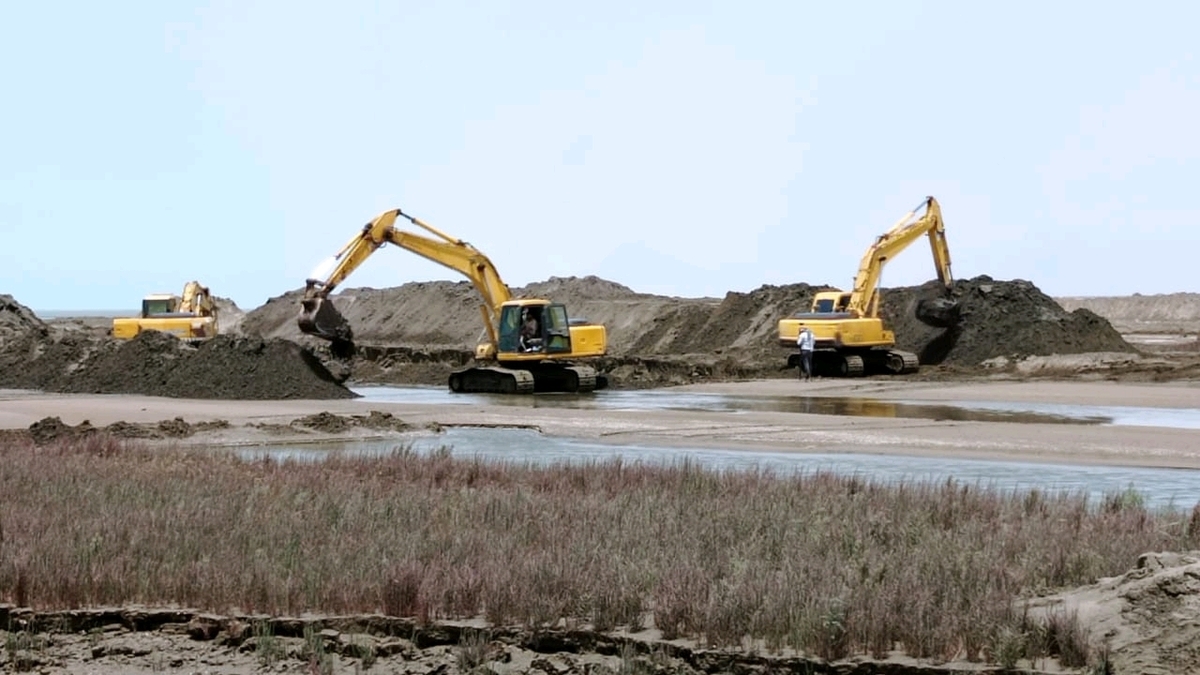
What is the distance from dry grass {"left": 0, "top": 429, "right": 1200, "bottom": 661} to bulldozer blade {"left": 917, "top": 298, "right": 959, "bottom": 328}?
33362mm

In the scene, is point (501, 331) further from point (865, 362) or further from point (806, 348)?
point (865, 362)

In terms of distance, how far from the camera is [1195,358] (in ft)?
145

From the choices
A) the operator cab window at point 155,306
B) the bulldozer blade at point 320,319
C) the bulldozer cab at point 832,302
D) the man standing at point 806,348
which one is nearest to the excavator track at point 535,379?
the bulldozer blade at point 320,319

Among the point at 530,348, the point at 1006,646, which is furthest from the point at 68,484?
the point at 530,348

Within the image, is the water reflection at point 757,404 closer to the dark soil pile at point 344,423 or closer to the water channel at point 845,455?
the water channel at point 845,455

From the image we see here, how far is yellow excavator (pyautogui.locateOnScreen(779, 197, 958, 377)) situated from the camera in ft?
137

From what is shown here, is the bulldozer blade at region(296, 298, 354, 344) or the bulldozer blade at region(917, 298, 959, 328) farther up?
the bulldozer blade at region(917, 298, 959, 328)

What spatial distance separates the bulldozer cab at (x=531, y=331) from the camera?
122 feet

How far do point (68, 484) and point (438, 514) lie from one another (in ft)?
12.3

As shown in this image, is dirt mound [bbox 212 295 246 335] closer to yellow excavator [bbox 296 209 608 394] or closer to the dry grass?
yellow excavator [bbox 296 209 608 394]

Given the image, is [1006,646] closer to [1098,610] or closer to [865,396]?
[1098,610]

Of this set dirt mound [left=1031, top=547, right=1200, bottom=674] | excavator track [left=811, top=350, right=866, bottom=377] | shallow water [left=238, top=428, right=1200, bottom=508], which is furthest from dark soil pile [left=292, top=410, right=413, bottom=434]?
excavator track [left=811, top=350, right=866, bottom=377]

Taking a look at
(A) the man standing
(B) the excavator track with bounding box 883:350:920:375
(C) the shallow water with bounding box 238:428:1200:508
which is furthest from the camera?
(B) the excavator track with bounding box 883:350:920:375

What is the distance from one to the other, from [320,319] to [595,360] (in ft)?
44.1
